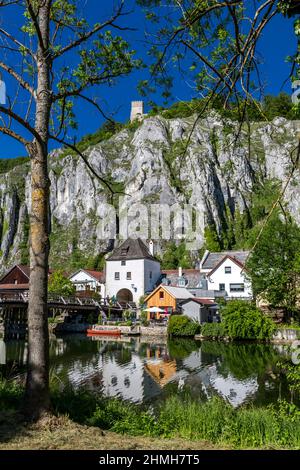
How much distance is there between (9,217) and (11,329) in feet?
251

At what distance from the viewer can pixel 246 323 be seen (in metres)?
37.4

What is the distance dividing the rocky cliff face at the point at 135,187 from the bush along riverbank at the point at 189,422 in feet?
266

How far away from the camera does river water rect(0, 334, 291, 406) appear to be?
58.0 ft

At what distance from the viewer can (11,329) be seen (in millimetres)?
47125

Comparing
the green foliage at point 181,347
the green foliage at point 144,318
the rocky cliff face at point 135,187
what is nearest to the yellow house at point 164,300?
the green foliage at point 144,318

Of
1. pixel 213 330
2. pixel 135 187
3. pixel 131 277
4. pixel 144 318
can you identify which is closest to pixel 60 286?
pixel 131 277

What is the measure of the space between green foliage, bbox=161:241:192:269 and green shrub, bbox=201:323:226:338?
41.6 m

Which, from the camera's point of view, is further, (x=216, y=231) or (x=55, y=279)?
(x=216, y=231)

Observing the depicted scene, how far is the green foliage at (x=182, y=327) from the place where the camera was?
135ft

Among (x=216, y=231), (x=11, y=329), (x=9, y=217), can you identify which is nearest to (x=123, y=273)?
(x=11, y=329)
